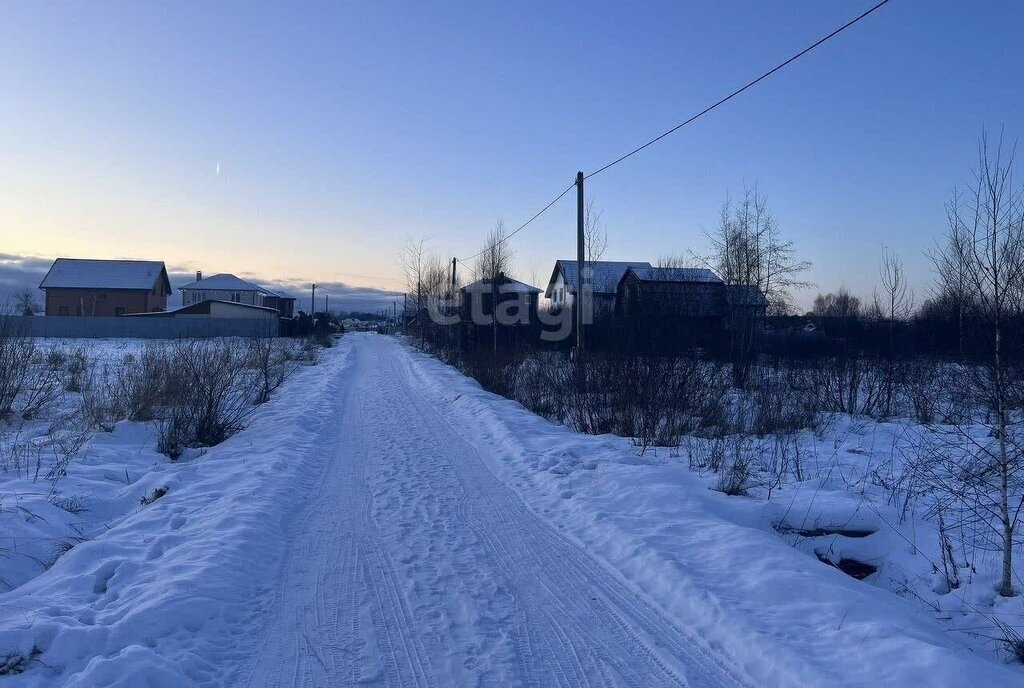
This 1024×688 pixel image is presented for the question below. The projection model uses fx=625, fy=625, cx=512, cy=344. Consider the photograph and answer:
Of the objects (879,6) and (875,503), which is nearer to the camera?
(875,503)

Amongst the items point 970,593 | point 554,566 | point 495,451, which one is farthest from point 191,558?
point 970,593

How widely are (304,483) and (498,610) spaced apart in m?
4.22

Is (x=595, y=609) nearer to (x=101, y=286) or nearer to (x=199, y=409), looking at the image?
(x=199, y=409)

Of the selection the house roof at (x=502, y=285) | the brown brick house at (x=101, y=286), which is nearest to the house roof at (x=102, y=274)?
the brown brick house at (x=101, y=286)

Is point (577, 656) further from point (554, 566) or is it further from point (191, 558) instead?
point (191, 558)

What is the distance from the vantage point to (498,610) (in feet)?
13.9

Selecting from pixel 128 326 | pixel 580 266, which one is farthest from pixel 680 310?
pixel 128 326

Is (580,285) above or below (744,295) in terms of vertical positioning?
below

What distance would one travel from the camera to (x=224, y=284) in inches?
3174

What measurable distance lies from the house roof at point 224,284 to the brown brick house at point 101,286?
1102 centimetres

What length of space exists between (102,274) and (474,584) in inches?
2935

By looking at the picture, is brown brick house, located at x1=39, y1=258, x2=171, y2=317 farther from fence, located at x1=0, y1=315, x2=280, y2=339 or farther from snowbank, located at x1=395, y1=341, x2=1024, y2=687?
snowbank, located at x1=395, y1=341, x2=1024, y2=687

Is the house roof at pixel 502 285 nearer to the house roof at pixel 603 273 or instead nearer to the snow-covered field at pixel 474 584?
the house roof at pixel 603 273

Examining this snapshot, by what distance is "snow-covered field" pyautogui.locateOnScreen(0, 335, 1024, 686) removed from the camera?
3457 millimetres
